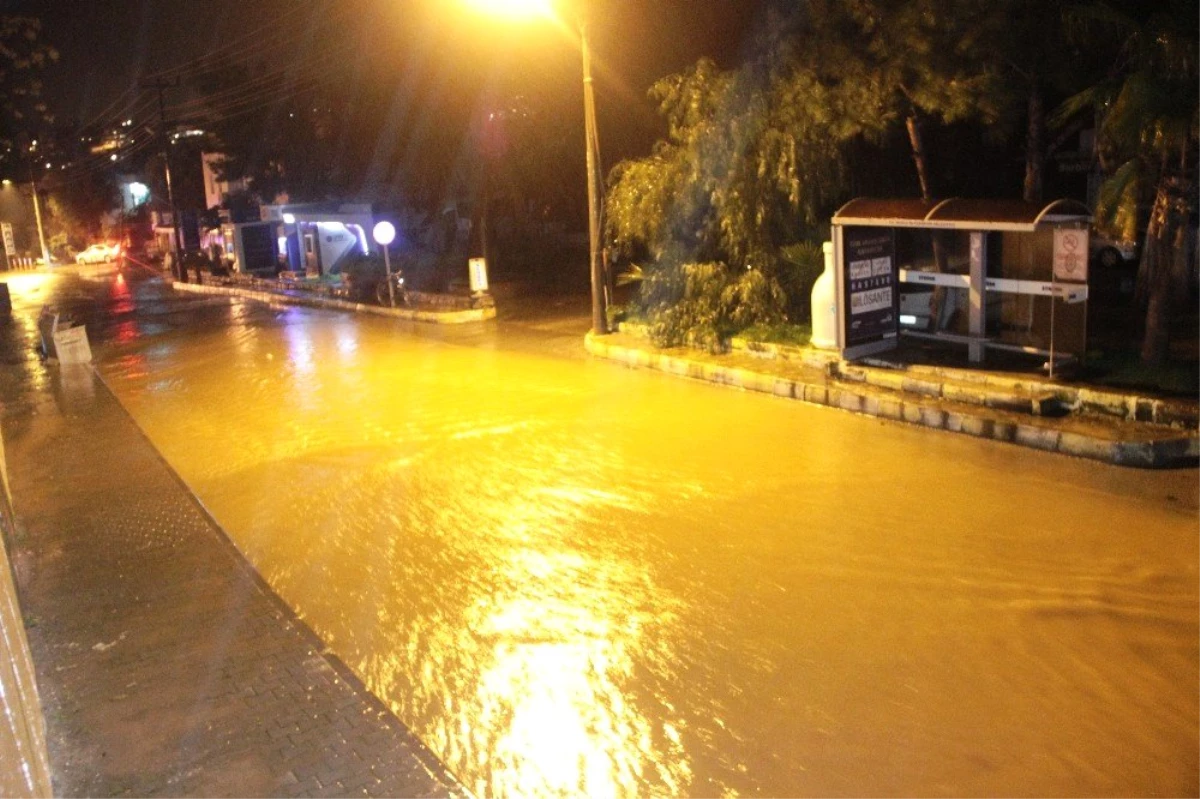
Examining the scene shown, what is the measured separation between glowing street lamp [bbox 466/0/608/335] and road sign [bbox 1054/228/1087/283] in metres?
7.98

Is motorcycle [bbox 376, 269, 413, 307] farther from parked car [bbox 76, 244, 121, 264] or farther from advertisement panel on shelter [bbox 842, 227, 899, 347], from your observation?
→ parked car [bbox 76, 244, 121, 264]

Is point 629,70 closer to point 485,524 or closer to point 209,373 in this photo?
point 209,373

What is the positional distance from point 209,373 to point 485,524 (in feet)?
37.1

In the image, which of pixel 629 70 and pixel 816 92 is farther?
pixel 629 70

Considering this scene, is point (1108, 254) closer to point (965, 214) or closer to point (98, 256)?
point (965, 214)

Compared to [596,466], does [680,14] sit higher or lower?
higher

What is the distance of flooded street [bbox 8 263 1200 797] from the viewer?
5020 millimetres

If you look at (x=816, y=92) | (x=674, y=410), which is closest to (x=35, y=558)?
(x=674, y=410)

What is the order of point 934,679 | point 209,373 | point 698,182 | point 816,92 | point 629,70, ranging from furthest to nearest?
point 629,70 < point 209,373 < point 698,182 < point 816,92 < point 934,679

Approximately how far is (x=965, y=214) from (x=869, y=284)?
1.86m

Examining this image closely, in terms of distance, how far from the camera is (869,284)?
13141mm

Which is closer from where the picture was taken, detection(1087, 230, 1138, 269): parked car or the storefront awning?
the storefront awning

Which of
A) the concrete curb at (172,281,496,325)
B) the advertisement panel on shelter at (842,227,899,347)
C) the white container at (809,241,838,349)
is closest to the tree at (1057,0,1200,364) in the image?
the advertisement panel on shelter at (842,227,899,347)

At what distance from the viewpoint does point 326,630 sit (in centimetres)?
682
